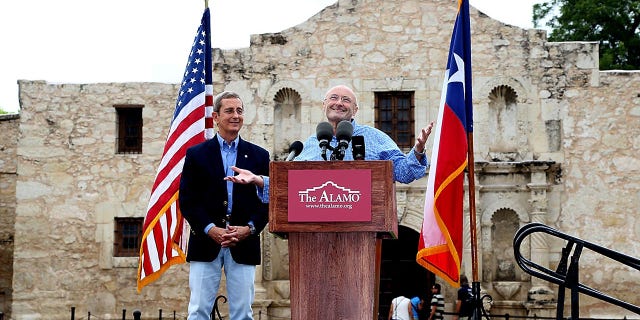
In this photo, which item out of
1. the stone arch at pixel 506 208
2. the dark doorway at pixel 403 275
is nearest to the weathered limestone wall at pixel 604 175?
the stone arch at pixel 506 208

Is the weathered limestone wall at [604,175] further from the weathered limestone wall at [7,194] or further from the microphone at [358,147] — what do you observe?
the microphone at [358,147]

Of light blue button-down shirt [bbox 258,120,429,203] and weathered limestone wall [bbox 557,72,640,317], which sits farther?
weathered limestone wall [bbox 557,72,640,317]

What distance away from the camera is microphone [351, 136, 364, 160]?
5737 mm

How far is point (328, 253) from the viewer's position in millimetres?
5414

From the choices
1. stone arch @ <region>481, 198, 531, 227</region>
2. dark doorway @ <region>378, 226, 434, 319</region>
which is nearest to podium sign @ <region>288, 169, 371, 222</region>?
stone arch @ <region>481, 198, 531, 227</region>

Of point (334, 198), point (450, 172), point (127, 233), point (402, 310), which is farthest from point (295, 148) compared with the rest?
point (127, 233)

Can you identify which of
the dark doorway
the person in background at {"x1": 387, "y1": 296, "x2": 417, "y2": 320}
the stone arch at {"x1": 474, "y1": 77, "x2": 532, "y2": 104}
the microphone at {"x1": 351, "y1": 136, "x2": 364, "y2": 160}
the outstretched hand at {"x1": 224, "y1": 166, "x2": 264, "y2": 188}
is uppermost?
the stone arch at {"x1": 474, "y1": 77, "x2": 532, "y2": 104}

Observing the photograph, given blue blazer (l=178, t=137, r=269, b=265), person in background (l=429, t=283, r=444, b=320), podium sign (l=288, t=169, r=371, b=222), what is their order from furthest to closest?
person in background (l=429, t=283, r=444, b=320) < blue blazer (l=178, t=137, r=269, b=265) < podium sign (l=288, t=169, r=371, b=222)

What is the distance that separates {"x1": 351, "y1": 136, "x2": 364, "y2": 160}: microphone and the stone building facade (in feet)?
34.1

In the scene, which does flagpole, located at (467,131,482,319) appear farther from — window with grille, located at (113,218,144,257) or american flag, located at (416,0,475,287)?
window with grille, located at (113,218,144,257)

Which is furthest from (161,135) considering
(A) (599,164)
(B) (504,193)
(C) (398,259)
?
(A) (599,164)

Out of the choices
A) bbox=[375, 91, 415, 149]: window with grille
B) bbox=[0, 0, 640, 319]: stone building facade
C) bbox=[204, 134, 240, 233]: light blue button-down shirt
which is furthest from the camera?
bbox=[375, 91, 415, 149]: window with grille

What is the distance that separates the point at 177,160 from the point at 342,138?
5.35 metres

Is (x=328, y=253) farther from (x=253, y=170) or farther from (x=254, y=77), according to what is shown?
(x=254, y=77)
